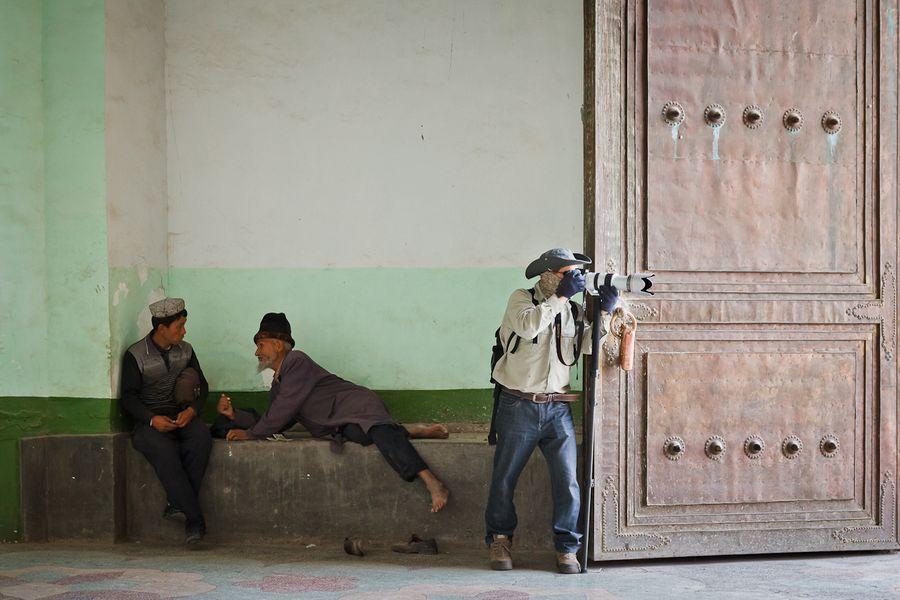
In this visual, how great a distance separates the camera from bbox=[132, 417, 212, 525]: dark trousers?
5766 millimetres

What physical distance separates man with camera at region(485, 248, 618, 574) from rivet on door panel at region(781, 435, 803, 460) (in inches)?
46.8

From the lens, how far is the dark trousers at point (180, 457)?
18.9ft

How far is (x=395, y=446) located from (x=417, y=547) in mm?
600

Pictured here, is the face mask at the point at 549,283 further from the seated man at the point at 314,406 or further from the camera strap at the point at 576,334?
the seated man at the point at 314,406

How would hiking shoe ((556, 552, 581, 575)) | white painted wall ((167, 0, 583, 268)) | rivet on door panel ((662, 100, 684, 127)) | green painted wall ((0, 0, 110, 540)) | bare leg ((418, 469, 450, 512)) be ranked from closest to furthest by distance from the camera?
hiking shoe ((556, 552, 581, 575))
rivet on door panel ((662, 100, 684, 127))
bare leg ((418, 469, 450, 512))
green painted wall ((0, 0, 110, 540))
white painted wall ((167, 0, 583, 268))

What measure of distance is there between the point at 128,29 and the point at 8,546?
126 inches

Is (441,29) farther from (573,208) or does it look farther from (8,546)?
(8,546)

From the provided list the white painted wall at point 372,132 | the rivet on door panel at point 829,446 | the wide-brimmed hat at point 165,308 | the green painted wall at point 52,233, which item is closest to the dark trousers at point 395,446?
the white painted wall at point 372,132

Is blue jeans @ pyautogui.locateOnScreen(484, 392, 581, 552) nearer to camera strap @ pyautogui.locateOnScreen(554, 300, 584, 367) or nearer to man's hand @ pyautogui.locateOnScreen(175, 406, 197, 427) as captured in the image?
camera strap @ pyautogui.locateOnScreen(554, 300, 584, 367)

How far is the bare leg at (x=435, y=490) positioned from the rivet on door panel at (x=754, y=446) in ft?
5.69

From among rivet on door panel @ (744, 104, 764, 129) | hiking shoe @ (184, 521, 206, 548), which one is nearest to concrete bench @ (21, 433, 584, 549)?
hiking shoe @ (184, 521, 206, 548)

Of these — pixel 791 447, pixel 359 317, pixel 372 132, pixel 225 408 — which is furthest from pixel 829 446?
pixel 225 408

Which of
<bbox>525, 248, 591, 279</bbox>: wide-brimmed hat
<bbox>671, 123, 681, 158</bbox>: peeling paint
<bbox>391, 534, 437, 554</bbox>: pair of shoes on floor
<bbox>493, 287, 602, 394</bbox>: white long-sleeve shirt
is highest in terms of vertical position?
<bbox>671, 123, 681, 158</bbox>: peeling paint

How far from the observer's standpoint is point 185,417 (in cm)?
590
